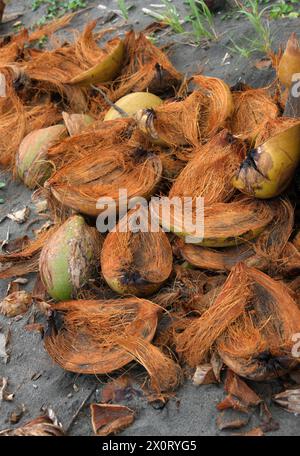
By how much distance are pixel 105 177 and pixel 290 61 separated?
0.90 m

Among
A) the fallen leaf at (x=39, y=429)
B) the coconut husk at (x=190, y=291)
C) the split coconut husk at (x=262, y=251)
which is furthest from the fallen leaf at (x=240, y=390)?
the fallen leaf at (x=39, y=429)

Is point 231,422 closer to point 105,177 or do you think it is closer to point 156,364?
point 156,364

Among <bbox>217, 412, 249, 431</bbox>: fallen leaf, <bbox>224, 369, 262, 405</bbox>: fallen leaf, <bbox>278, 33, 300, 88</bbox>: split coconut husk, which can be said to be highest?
<bbox>278, 33, 300, 88</bbox>: split coconut husk

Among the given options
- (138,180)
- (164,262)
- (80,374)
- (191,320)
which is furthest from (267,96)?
(80,374)

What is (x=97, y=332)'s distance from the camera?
2.45 m

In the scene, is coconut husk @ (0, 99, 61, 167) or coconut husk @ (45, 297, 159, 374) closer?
coconut husk @ (45, 297, 159, 374)

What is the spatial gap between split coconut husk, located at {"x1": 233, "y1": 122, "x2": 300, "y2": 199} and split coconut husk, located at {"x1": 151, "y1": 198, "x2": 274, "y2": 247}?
0.09 m

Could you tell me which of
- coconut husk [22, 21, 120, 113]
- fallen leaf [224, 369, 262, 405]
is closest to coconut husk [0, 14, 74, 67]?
coconut husk [22, 21, 120, 113]

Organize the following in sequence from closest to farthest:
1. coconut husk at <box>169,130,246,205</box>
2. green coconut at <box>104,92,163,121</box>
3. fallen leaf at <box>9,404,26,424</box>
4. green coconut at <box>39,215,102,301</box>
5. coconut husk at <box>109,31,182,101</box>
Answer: fallen leaf at <box>9,404,26,424</box> < green coconut at <box>39,215,102,301</box> < coconut husk at <box>169,130,246,205</box> < green coconut at <box>104,92,163,121</box> < coconut husk at <box>109,31,182,101</box>

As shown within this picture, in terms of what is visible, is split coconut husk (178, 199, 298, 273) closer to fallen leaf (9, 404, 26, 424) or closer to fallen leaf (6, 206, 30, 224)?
fallen leaf (9, 404, 26, 424)

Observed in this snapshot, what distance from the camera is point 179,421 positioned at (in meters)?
2.14

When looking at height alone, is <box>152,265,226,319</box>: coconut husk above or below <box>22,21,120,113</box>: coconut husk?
below

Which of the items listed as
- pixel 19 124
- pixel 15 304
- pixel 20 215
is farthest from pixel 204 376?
pixel 19 124

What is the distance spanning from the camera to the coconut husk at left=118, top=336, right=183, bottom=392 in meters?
2.23
